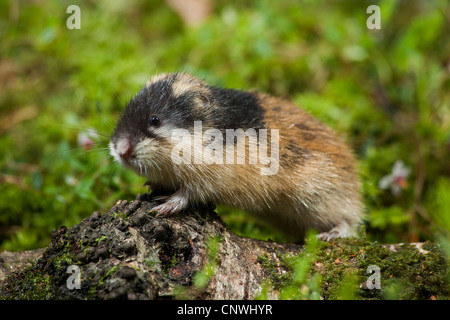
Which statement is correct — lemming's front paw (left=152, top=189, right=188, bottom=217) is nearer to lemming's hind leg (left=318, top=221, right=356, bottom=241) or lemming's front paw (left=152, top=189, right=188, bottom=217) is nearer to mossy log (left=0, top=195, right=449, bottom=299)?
mossy log (left=0, top=195, right=449, bottom=299)

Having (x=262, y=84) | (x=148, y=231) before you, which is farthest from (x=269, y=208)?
(x=262, y=84)

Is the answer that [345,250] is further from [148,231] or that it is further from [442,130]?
[442,130]

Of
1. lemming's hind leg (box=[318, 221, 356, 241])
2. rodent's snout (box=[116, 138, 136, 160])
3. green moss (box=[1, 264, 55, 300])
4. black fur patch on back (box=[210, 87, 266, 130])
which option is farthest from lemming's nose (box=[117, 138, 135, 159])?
lemming's hind leg (box=[318, 221, 356, 241])

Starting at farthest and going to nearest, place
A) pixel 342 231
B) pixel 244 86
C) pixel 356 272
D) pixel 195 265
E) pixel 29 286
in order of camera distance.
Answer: pixel 244 86
pixel 342 231
pixel 356 272
pixel 195 265
pixel 29 286

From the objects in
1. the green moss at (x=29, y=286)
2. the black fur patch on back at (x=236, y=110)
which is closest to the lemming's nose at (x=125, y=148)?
the black fur patch on back at (x=236, y=110)

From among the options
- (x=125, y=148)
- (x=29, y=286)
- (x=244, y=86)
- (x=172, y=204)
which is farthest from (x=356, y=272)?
(x=244, y=86)

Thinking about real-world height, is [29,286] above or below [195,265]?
below

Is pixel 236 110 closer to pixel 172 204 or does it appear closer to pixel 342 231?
pixel 172 204
